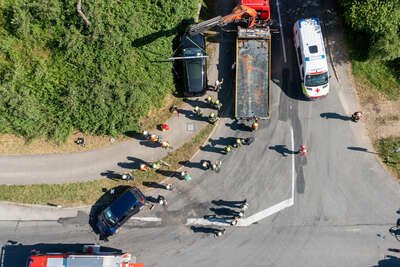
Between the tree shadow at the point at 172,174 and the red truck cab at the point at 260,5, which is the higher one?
the red truck cab at the point at 260,5

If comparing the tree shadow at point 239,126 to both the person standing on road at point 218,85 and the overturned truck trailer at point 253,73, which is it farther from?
the person standing on road at point 218,85

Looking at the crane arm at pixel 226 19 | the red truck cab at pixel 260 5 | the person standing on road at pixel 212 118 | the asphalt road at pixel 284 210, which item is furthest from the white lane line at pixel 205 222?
the red truck cab at pixel 260 5

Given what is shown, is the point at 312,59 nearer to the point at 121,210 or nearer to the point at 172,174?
the point at 172,174

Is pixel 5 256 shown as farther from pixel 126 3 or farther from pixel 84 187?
pixel 126 3

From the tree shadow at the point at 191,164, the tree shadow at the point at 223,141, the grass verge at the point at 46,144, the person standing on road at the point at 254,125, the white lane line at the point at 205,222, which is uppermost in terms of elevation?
the person standing on road at the point at 254,125

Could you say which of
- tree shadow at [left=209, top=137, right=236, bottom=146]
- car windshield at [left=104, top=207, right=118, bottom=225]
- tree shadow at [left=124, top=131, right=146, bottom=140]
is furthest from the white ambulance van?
car windshield at [left=104, top=207, right=118, bottom=225]

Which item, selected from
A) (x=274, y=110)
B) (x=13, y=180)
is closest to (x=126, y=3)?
(x=274, y=110)
